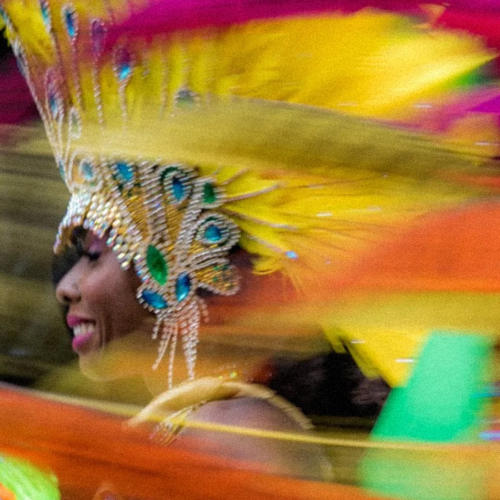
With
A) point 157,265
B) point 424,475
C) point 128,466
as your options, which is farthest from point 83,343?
point 424,475

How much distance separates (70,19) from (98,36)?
1.9 inches

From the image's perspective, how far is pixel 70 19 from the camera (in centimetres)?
114

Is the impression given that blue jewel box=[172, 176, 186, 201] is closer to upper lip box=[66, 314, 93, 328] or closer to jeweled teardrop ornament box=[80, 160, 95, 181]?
jeweled teardrop ornament box=[80, 160, 95, 181]

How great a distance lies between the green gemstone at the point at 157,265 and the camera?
3.99 feet

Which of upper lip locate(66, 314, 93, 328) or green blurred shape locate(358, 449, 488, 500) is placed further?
upper lip locate(66, 314, 93, 328)

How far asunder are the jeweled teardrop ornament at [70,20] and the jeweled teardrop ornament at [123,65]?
7cm

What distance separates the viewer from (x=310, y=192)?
1.09 metres

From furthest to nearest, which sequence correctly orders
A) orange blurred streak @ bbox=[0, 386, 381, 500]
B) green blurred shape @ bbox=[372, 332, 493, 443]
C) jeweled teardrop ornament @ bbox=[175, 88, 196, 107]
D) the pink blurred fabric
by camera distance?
the pink blurred fabric
jeweled teardrop ornament @ bbox=[175, 88, 196, 107]
green blurred shape @ bbox=[372, 332, 493, 443]
orange blurred streak @ bbox=[0, 386, 381, 500]

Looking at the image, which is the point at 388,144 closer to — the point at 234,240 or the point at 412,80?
the point at 412,80

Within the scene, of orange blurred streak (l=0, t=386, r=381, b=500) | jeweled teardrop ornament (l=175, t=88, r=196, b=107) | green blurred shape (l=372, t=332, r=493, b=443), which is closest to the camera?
orange blurred streak (l=0, t=386, r=381, b=500)

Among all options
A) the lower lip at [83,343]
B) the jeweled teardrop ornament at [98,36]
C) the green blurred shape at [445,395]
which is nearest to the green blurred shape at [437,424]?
the green blurred shape at [445,395]

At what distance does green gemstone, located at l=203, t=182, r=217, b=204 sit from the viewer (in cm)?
117

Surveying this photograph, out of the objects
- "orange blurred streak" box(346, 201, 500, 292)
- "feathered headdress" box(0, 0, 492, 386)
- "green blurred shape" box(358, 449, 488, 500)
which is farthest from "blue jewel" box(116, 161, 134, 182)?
"green blurred shape" box(358, 449, 488, 500)

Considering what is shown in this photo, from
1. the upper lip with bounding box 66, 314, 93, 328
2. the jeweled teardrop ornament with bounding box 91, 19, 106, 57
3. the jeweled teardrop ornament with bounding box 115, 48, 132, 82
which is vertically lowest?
the upper lip with bounding box 66, 314, 93, 328
